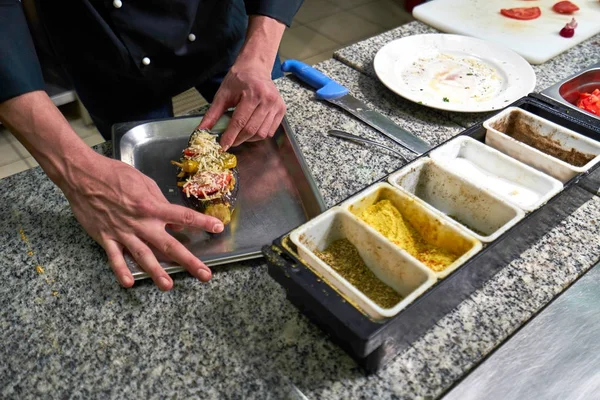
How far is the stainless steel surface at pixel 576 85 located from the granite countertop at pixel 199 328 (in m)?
0.36

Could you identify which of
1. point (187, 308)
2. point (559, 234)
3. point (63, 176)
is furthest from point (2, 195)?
point (559, 234)

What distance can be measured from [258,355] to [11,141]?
2.22 meters

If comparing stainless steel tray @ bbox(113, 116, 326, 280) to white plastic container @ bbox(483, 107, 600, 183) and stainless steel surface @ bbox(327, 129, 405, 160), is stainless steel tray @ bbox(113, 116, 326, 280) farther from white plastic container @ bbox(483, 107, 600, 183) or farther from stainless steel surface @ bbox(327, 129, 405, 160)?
white plastic container @ bbox(483, 107, 600, 183)

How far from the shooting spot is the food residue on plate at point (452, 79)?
1.24m

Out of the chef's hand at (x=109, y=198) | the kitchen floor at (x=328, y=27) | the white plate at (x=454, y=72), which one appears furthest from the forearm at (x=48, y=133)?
the kitchen floor at (x=328, y=27)

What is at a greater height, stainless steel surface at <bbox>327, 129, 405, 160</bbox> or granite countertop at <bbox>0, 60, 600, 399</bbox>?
stainless steel surface at <bbox>327, 129, 405, 160</bbox>

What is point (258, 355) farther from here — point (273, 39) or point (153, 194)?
point (273, 39)

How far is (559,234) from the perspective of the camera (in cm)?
91

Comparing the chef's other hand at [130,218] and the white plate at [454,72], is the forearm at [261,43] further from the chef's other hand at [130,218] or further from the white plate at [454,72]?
the chef's other hand at [130,218]

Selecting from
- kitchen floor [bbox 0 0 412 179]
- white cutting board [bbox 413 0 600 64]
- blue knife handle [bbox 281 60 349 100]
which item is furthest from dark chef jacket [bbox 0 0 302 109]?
kitchen floor [bbox 0 0 412 179]

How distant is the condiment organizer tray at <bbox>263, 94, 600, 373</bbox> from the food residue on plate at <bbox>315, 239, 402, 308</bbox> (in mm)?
53

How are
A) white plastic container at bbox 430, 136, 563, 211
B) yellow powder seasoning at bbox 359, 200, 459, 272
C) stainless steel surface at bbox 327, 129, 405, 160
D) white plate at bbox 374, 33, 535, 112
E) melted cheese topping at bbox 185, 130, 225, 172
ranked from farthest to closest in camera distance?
white plate at bbox 374, 33, 535, 112 → stainless steel surface at bbox 327, 129, 405, 160 → melted cheese topping at bbox 185, 130, 225, 172 → white plastic container at bbox 430, 136, 563, 211 → yellow powder seasoning at bbox 359, 200, 459, 272

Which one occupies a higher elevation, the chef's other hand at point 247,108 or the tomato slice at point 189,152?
the chef's other hand at point 247,108

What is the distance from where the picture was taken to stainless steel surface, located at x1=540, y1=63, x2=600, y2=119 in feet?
3.88
